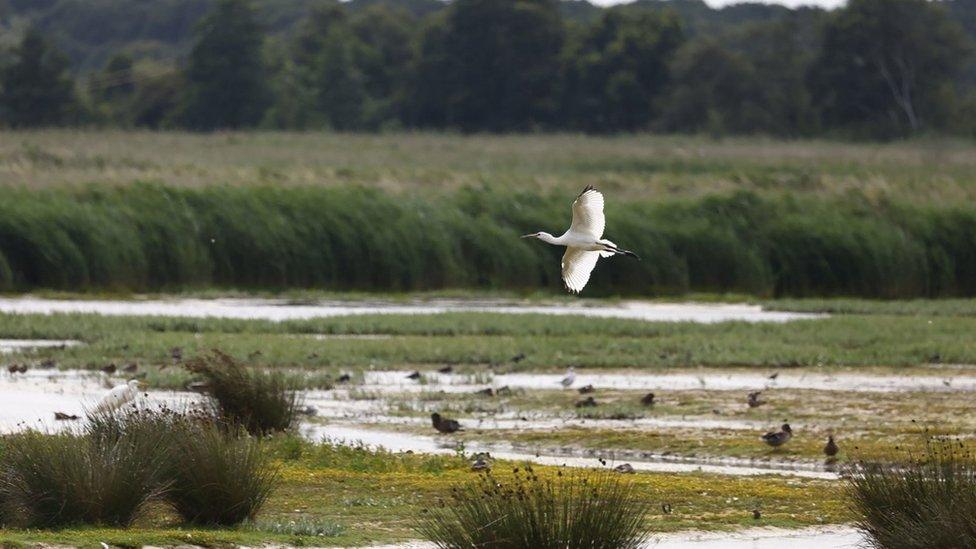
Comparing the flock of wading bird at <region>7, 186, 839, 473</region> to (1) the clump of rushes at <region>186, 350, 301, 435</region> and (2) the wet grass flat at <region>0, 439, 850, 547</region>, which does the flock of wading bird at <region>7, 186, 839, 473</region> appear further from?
(1) the clump of rushes at <region>186, 350, 301, 435</region>

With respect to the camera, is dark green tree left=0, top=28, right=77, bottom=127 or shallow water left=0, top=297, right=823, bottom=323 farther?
dark green tree left=0, top=28, right=77, bottom=127

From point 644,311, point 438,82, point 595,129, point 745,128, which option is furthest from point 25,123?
point 644,311

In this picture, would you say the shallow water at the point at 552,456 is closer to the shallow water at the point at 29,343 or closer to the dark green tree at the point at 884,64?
the shallow water at the point at 29,343

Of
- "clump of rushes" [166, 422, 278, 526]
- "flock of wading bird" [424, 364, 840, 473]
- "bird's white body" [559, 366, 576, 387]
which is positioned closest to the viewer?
"clump of rushes" [166, 422, 278, 526]

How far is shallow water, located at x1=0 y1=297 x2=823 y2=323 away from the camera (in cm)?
3297

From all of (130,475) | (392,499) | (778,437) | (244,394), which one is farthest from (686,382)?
(130,475)

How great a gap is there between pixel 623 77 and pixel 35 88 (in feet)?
88.3

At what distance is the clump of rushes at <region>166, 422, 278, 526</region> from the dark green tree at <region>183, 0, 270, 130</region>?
73.5 m

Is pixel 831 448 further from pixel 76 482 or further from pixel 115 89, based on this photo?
pixel 115 89

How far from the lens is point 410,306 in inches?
1419

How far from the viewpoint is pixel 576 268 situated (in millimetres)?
15836

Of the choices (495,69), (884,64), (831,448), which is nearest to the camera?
(831,448)

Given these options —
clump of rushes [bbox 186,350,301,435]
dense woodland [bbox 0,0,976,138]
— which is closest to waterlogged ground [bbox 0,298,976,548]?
clump of rushes [bbox 186,350,301,435]

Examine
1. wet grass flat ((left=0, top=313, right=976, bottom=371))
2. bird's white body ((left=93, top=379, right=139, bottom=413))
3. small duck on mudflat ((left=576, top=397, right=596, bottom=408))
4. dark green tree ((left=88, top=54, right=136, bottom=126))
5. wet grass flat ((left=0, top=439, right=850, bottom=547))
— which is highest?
bird's white body ((left=93, top=379, right=139, bottom=413))
